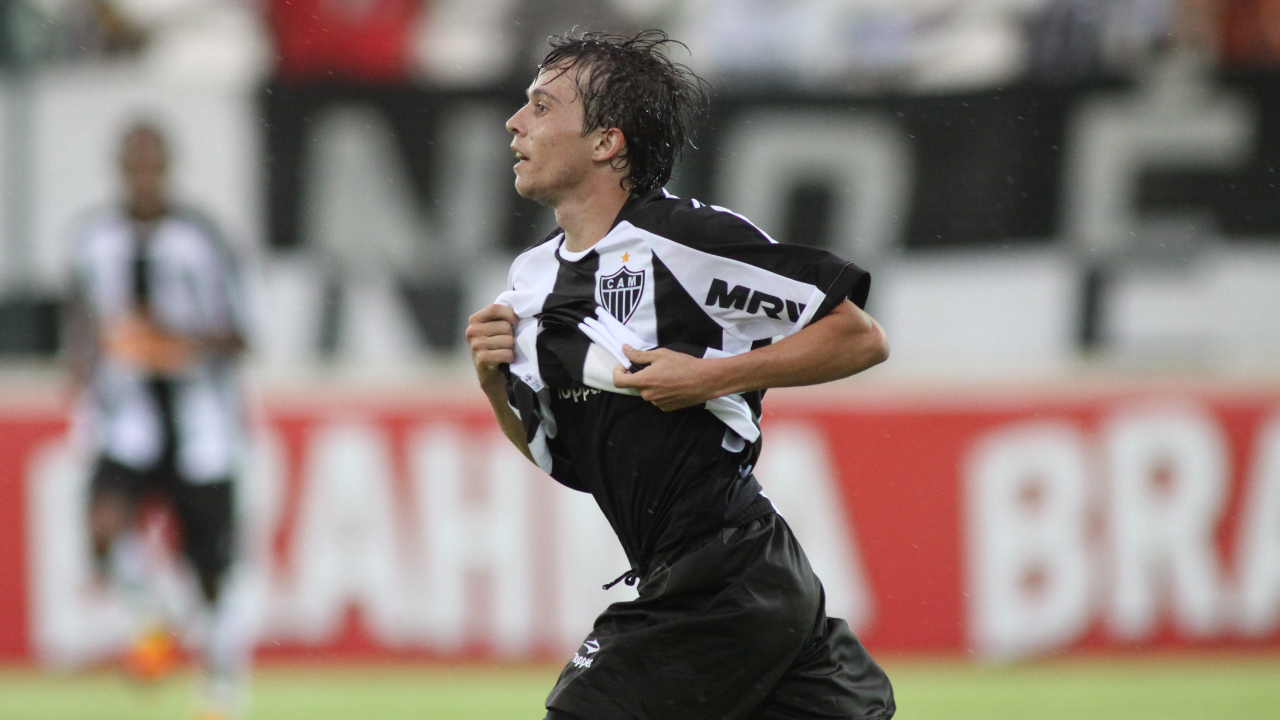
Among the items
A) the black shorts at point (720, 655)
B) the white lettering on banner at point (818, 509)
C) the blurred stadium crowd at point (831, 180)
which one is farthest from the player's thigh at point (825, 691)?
the blurred stadium crowd at point (831, 180)

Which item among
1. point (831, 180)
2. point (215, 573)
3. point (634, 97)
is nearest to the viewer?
point (634, 97)

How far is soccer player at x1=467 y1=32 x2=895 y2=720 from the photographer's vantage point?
11.6 ft

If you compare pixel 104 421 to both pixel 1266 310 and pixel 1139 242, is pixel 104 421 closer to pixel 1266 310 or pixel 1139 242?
pixel 1139 242

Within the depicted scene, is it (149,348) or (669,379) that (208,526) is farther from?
(669,379)

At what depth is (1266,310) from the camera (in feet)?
31.6

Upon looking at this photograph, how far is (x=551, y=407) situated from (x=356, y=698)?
5.03 meters

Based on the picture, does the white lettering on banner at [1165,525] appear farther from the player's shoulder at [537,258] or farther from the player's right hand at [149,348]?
the player's shoulder at [537,258]

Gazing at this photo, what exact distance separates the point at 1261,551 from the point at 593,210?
6364 mm

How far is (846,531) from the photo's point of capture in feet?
29.7

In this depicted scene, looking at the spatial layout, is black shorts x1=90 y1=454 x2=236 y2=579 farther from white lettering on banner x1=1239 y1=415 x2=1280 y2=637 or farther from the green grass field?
white lettering on banner x1=1239 y1=415 x2=1280 y2=637

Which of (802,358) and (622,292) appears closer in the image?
(802,358)

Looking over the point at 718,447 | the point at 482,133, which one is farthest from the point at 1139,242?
the point at 718,447

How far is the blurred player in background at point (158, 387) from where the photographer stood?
7984 mm

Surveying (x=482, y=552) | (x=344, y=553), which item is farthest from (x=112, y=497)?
(x=482, y=552)
